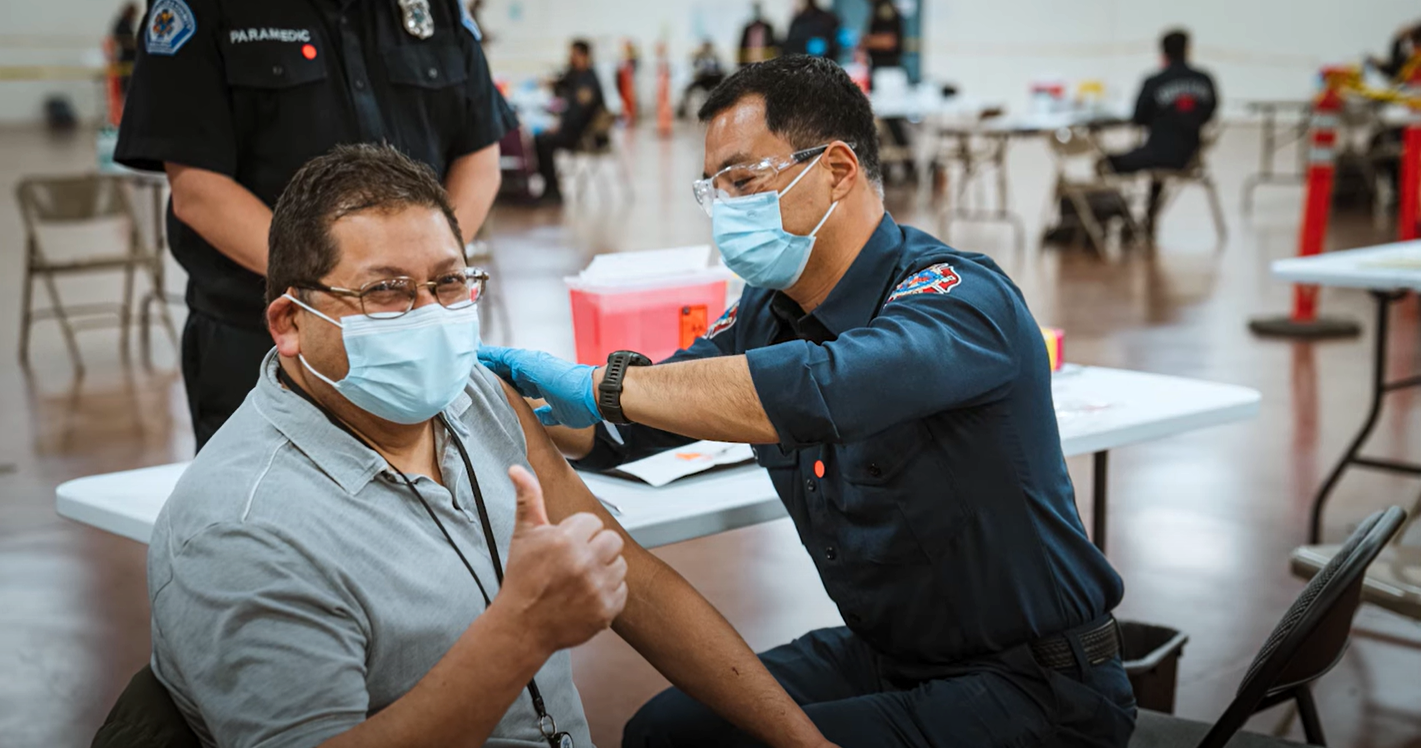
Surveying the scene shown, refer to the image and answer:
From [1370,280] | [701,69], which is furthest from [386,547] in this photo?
[701,69]

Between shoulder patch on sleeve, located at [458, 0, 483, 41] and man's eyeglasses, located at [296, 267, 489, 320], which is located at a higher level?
shoulder patch on sleeve, located at [458, 0, 483, 41]

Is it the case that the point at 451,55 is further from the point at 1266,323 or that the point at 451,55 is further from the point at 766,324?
the point at 1266,323

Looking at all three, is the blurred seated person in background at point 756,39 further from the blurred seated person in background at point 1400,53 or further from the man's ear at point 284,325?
the man's ear at point 284,325

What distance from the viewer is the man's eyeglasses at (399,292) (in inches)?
55.2

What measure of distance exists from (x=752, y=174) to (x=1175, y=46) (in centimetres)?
800

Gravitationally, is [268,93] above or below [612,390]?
above

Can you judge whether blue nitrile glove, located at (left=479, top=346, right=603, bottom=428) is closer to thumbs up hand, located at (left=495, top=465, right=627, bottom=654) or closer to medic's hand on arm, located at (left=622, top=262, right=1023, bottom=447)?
medic's hand on arm, located at (left=622, top=262, right=1023, bottom=447)

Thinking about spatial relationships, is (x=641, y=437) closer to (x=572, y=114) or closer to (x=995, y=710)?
(x=995, y=710)

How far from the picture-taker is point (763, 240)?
1.84 metres

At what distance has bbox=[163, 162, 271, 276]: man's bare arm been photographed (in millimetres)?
2289

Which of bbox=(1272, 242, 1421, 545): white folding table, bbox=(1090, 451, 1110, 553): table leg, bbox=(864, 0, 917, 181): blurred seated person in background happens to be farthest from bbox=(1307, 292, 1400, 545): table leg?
bbox=(864, 0, 917, 181): blurred seated person in background

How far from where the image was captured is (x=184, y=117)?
2.29 metres

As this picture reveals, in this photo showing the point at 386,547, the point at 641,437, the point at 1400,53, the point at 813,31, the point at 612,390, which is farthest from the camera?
the point at 813,31

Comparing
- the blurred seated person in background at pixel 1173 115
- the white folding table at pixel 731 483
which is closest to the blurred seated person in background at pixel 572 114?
the blurred seated person in background at pixel 1173 115
